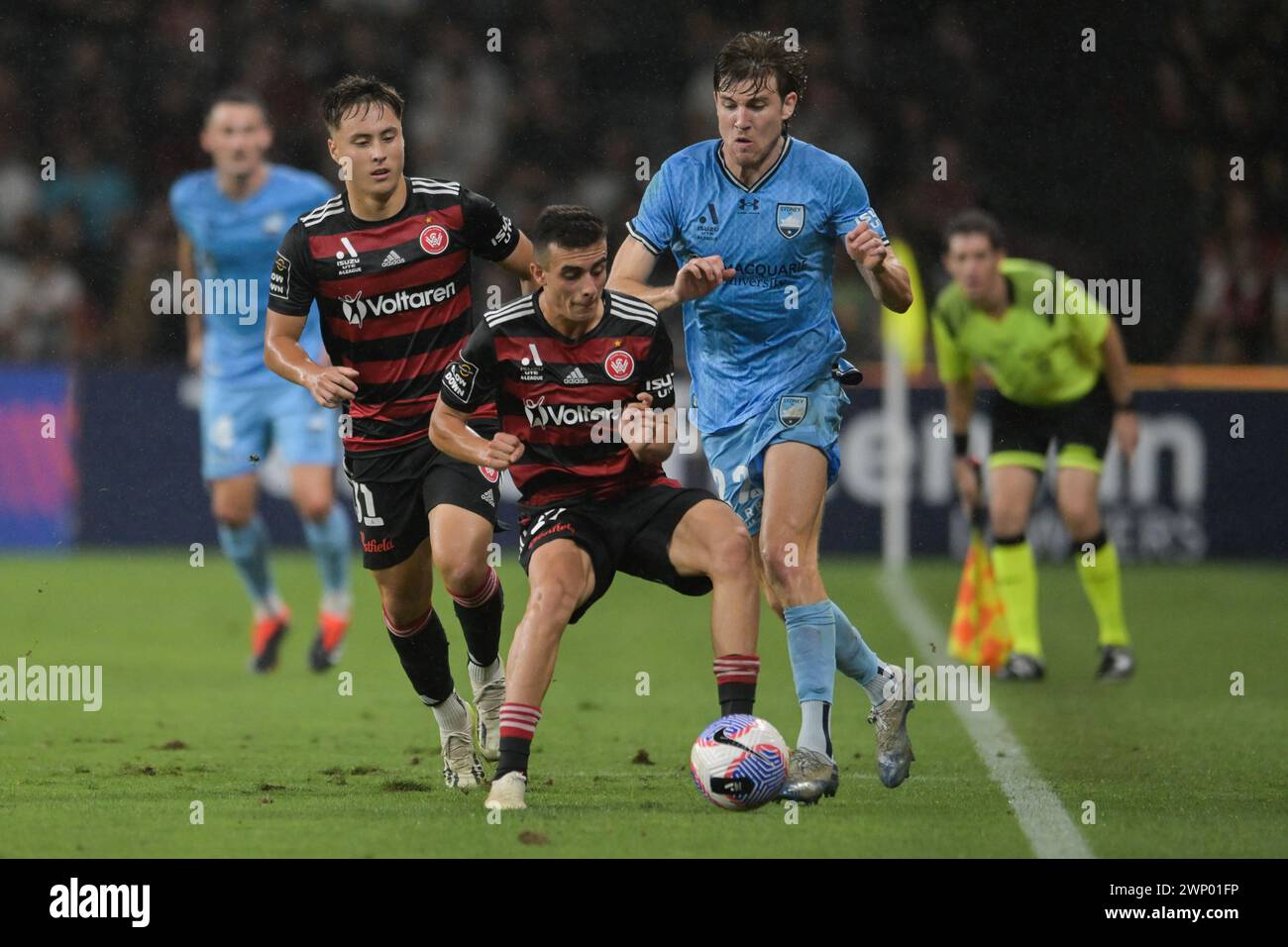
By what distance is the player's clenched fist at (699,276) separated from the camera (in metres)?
6.20

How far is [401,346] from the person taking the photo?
272 inches

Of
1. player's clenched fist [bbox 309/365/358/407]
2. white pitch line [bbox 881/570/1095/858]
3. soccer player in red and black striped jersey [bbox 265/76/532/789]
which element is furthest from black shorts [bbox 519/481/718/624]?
white pitch line [bbox 881/570/1095/858]

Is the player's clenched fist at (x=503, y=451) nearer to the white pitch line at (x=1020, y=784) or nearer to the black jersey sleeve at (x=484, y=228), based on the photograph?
the black jersey sleeve at (x=484, y=228)

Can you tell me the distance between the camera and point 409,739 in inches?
315

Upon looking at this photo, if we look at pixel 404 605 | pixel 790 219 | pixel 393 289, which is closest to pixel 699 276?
pixel 790 219

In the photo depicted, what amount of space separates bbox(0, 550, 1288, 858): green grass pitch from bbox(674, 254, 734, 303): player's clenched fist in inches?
61.5

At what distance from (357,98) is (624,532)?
167 cm

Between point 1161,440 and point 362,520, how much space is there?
964 cm

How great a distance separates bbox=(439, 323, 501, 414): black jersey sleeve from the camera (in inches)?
251

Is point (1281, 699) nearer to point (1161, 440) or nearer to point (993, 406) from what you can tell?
point (993, 406)

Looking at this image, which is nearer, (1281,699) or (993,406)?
(1281,699)

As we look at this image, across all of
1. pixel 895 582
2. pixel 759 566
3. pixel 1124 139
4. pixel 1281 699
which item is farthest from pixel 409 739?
pixel 1124 139

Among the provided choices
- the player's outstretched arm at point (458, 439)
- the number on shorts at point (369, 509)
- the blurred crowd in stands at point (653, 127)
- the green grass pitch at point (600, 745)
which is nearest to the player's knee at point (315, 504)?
the green grass pitch at point (600, 745)

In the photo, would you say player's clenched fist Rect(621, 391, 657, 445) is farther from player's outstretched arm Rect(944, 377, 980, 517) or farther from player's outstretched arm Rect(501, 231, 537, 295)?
A: player's outstretched arm Rect(944, 377, 980, 517)
